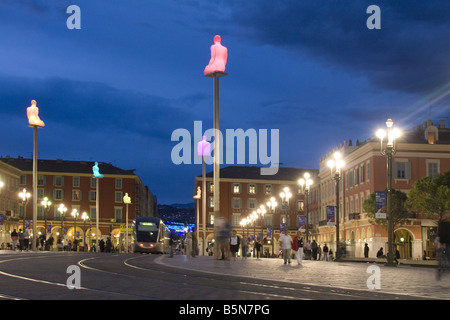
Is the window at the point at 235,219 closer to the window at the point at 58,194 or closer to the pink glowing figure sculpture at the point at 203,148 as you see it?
the window at the point at 58,194

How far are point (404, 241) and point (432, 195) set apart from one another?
996cm

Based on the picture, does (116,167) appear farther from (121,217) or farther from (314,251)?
(314,251)

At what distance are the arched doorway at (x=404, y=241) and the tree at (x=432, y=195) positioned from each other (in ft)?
22.9

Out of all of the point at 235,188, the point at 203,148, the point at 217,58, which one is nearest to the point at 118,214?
the point at 235,188

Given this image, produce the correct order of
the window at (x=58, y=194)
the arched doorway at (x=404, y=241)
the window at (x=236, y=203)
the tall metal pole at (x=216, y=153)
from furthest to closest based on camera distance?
the window at (x=236, y=203), the window at (x=58, y=194), the arched doorway at (x=404, y=241), the tall metal pole at (x=216, y=153)

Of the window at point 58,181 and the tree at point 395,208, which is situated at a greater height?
the window at point 58,181

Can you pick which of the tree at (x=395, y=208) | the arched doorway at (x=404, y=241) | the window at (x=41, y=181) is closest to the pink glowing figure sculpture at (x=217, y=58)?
the tree at (x=395, y=208)

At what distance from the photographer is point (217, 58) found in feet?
128

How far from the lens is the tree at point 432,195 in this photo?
62.4 meters

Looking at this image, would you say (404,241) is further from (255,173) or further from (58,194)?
(58,194)

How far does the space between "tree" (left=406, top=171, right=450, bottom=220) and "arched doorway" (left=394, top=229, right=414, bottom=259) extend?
22.9ft

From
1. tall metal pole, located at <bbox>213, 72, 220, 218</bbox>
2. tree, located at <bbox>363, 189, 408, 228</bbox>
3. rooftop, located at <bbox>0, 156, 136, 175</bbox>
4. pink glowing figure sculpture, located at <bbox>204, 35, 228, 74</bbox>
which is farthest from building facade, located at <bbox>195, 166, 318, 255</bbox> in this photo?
tall metal pole, located at <bbox>213, 72, 220, 218</bbox>

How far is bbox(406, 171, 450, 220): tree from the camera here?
205 feet
